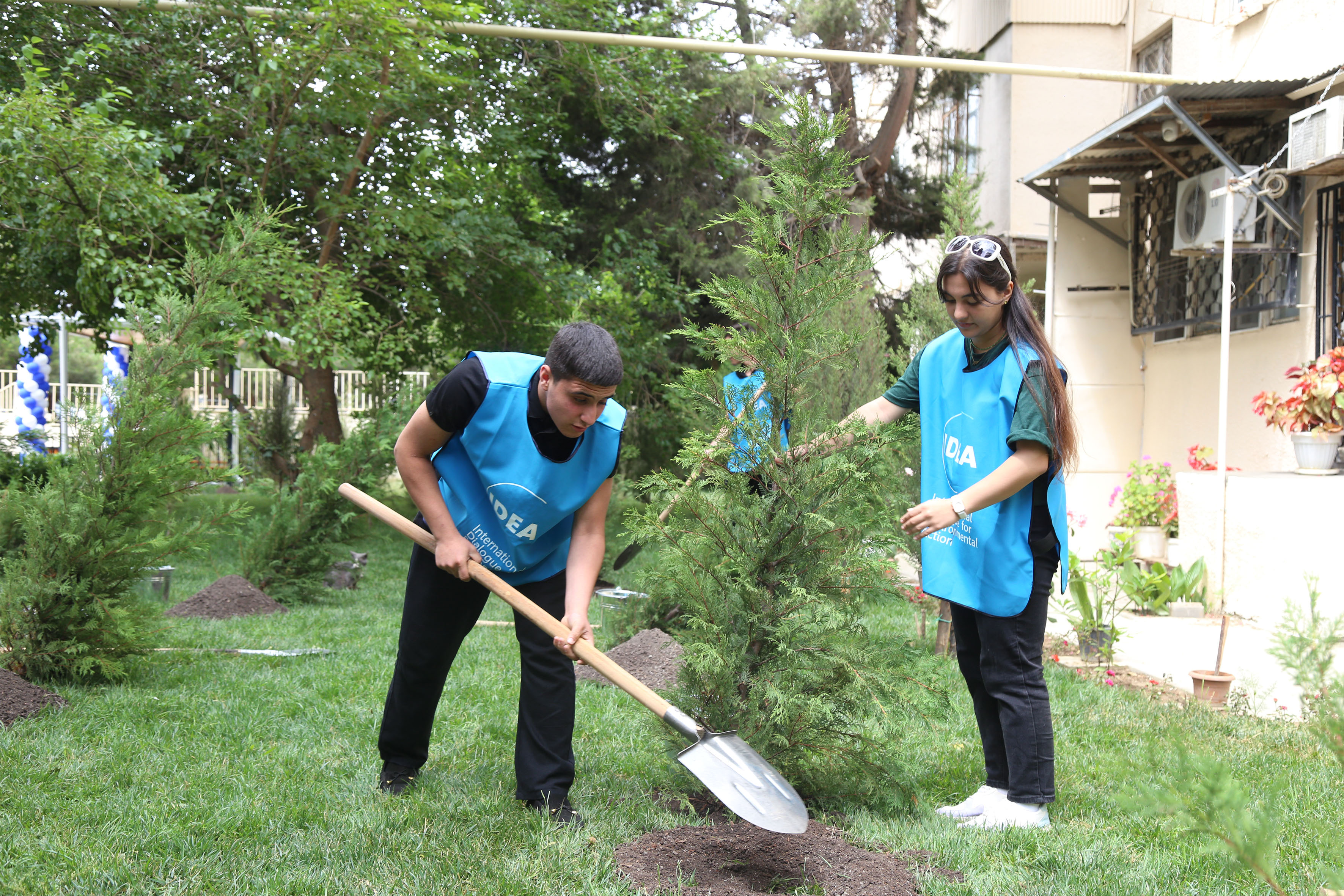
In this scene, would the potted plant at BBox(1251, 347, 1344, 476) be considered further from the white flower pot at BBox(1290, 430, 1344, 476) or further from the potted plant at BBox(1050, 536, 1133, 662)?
the potted plant at BBox(1050, 536, 1133, 662)

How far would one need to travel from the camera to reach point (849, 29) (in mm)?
13984

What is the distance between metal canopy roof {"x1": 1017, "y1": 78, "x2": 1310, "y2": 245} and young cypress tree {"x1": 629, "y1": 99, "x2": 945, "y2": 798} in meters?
5.66

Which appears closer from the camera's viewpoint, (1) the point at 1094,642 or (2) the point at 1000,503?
(2) the point at 1000,503

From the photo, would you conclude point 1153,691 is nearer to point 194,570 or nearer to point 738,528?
point 738,528

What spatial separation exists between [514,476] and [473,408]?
0.25 m

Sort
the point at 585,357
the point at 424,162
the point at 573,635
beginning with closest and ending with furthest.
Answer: the point at 585,357
the point at 573,635
the point at 424,162

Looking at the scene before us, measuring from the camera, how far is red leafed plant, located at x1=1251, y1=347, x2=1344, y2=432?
6734mm

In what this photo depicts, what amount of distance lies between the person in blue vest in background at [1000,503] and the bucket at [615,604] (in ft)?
10.2

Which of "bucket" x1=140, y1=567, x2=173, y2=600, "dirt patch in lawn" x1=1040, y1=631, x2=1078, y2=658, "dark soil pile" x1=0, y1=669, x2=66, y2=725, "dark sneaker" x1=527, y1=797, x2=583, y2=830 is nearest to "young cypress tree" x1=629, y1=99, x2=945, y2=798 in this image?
"dark sneaker" x1=527, y1=797, x2=583, y2=830

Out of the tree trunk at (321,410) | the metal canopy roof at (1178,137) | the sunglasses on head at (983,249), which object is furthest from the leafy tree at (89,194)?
the metal canopy roof at (1178,137)

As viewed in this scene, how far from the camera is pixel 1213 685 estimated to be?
497 cm

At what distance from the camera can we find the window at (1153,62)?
1234 cm

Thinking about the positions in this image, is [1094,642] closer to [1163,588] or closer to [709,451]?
[1163,588]

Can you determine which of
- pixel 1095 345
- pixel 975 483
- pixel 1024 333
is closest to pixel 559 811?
pixel 975 483
